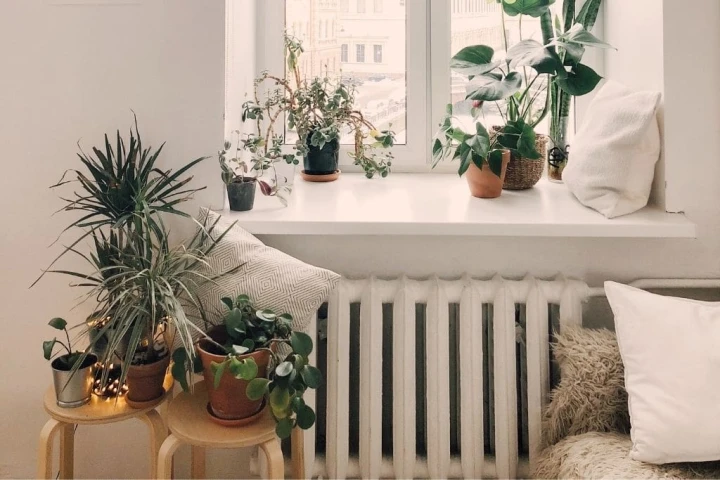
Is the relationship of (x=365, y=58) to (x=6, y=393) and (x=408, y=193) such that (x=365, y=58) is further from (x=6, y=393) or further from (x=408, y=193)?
(x=6, y=393)

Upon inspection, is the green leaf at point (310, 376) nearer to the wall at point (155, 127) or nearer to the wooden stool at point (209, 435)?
the wooden stool at point (209, 435)

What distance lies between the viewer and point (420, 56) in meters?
2.00

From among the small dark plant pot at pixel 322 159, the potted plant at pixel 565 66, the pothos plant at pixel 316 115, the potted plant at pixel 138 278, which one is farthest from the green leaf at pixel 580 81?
the potted plant at pixel 138 278

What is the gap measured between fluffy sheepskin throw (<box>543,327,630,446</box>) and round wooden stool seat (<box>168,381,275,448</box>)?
704 millimetres

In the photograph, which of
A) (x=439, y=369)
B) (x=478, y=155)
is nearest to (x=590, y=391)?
(x=439, y=369)

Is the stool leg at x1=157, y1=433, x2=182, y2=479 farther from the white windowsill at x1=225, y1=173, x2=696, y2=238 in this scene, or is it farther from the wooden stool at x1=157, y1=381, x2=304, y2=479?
the white windowsill at x1=225, y1=173, x2=696, y2=238

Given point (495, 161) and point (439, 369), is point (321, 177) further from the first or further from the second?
point (439, 369)

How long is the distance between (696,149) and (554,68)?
42 cm

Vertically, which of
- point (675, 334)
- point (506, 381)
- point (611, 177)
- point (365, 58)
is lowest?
point (506, 381)

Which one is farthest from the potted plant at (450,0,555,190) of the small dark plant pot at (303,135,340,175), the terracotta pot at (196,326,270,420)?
the terracotta pot at (196,326,270,420)

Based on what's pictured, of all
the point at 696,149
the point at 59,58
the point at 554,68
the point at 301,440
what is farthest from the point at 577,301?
the point at 59,58

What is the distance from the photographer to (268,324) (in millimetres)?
1277

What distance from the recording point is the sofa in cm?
132

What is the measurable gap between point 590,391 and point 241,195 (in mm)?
999
